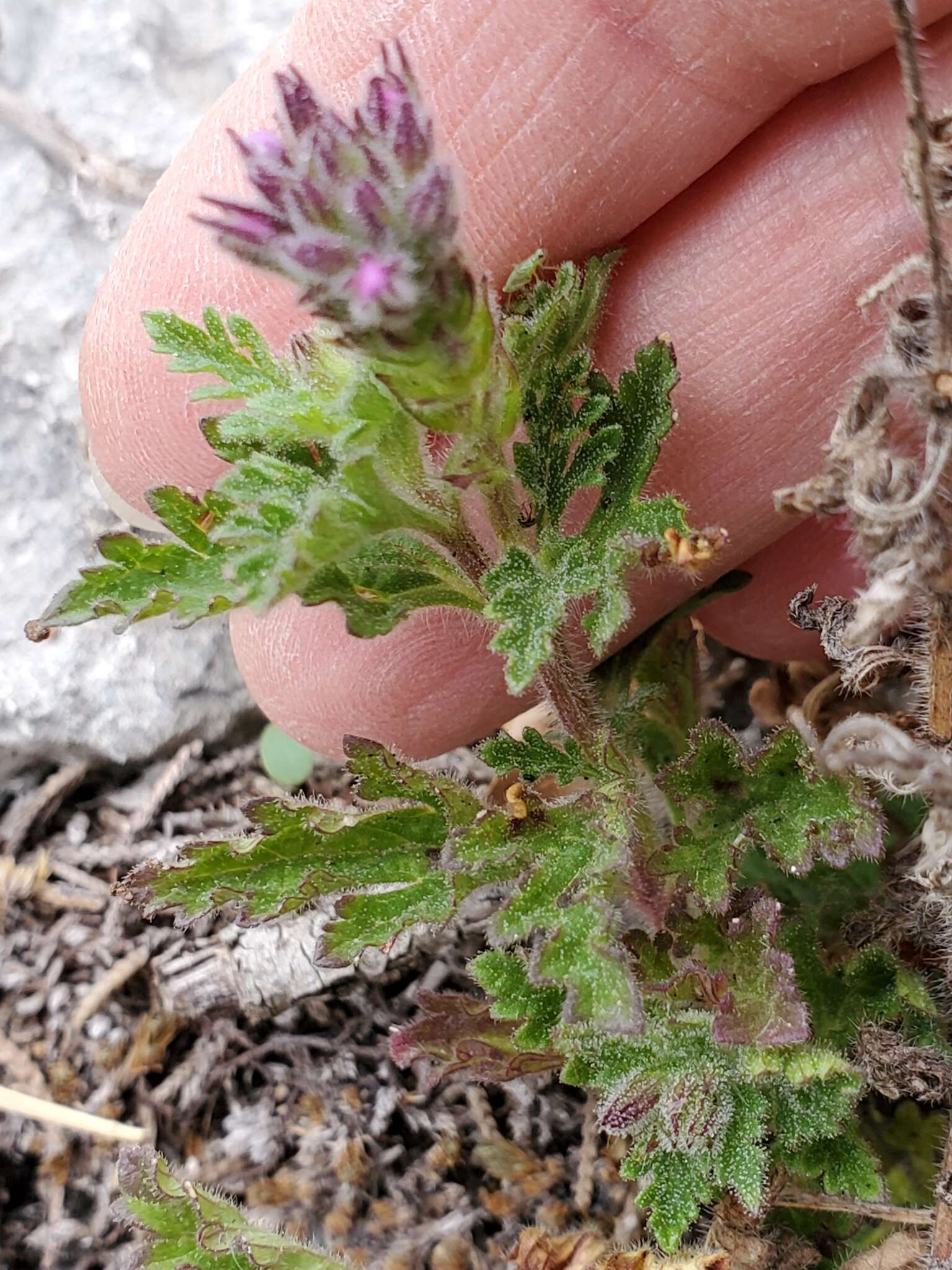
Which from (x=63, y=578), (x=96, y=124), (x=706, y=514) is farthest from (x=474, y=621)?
(x=96, y=124)

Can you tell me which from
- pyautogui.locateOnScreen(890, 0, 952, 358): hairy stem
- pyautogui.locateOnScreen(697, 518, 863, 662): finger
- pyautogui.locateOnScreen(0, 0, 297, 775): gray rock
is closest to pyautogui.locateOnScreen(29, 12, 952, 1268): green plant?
pyautogui.locateOnScreen(890, 0, 952, 358): hairy stem

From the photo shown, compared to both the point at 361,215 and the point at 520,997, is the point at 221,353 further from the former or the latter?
the point at 520,997

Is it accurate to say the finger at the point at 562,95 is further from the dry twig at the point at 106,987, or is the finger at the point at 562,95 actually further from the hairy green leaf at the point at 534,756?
the dry twig at the point at 106,987

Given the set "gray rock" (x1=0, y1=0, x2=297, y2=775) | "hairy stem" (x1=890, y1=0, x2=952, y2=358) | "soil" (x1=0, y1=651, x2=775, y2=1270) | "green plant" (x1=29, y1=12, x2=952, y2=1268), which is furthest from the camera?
"gray rock" (x1=0, y1=0, x2=297, y2=775)

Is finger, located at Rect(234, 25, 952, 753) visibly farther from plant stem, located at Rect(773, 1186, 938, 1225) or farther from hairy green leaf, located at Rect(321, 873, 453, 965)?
plant stem, located at Rect(773, 1186, 938, 1225)

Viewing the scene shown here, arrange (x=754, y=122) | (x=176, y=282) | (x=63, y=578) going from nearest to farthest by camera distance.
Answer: (x=754, y=122) → (x=176, y=282) → (x=63, y=578)

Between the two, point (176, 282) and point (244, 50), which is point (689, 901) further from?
point (244, 50)

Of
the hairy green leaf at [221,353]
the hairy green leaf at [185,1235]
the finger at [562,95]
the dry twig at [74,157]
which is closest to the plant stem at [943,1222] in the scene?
the hairy green leaf at [185,1235]
